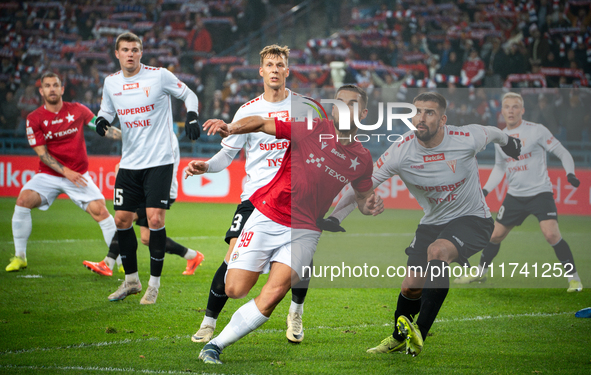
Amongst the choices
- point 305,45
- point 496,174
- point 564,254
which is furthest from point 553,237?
→ point 305,45

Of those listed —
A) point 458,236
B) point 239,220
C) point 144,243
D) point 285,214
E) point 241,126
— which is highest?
point 241,126

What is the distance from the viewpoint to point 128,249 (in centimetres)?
584

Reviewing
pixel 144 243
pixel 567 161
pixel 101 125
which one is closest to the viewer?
pixel 101 125

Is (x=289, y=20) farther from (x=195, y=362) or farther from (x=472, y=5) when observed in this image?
(x=195, y=362)

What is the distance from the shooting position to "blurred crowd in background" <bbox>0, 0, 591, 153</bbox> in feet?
51.3

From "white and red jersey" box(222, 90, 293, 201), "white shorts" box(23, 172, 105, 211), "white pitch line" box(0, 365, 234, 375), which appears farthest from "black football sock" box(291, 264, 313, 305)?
"white shorts" box(23, 172, 105, 211)

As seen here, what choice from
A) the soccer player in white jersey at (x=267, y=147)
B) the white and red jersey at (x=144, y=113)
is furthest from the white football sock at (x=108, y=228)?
the soccer player in white jersey at (x=267, y=147)

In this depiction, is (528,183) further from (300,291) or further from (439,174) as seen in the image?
(300,291)

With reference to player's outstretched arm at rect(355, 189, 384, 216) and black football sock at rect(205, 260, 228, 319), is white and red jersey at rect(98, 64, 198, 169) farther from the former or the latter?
player's outstretched arm at rect(355, 189, 384, 216)

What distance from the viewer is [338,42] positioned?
18.1 metres

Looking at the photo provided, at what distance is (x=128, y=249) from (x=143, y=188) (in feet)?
1.99

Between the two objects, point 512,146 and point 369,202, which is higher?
point 512,146

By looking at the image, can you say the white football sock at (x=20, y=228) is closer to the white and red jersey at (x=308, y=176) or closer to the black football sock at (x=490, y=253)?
the white and red jersey at (x=308, y=176)

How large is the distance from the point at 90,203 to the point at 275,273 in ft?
13.0
